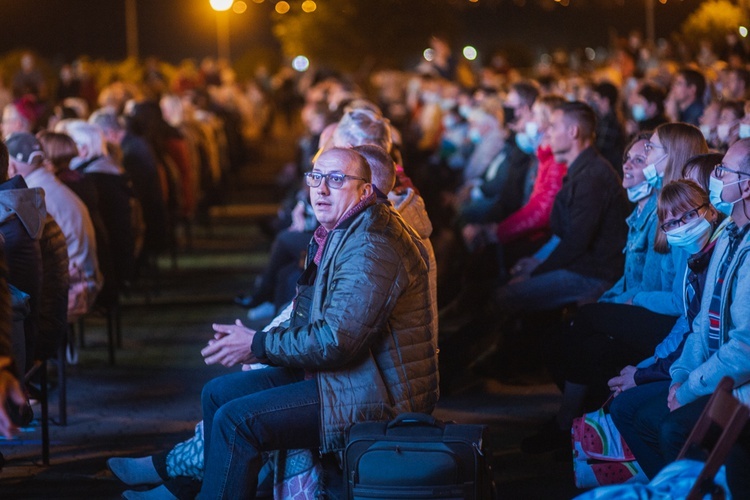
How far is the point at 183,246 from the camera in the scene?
1385 centimetres

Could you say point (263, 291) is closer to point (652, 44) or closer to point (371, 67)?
point (652, 44)

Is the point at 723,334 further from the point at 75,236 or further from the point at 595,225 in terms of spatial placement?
the point at 75,236

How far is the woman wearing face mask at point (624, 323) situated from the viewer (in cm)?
547

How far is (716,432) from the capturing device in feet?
12.2

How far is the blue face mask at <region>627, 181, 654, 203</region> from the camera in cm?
596

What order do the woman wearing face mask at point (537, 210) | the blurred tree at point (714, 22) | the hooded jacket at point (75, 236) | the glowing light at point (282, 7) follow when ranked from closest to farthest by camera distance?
the hooded jacket at point (75, 236), the woman wearing face mask at point (537, 210), the blurred tree at point (714, 22), the glowing light at point (282, 7)

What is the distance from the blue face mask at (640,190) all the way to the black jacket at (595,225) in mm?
698

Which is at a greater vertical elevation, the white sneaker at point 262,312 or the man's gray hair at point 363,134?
the man's gray hair at point 363,134

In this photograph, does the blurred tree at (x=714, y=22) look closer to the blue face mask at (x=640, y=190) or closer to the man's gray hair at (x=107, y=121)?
the man's gray hair at (x=107, y=121)

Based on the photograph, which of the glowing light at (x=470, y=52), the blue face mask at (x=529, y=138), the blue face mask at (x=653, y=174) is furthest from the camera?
the glowing light at (x=470, y=52)

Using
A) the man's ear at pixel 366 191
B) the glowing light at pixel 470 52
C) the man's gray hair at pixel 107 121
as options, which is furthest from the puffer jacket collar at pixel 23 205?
the glowing light at pixel 470 52

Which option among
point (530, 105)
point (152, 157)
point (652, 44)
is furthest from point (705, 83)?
point (652, 44)

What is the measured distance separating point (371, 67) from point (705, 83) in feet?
71.3

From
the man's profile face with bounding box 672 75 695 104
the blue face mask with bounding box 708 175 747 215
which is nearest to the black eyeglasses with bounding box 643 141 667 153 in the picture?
the blue face mask with bounding box 708 175 747 215
